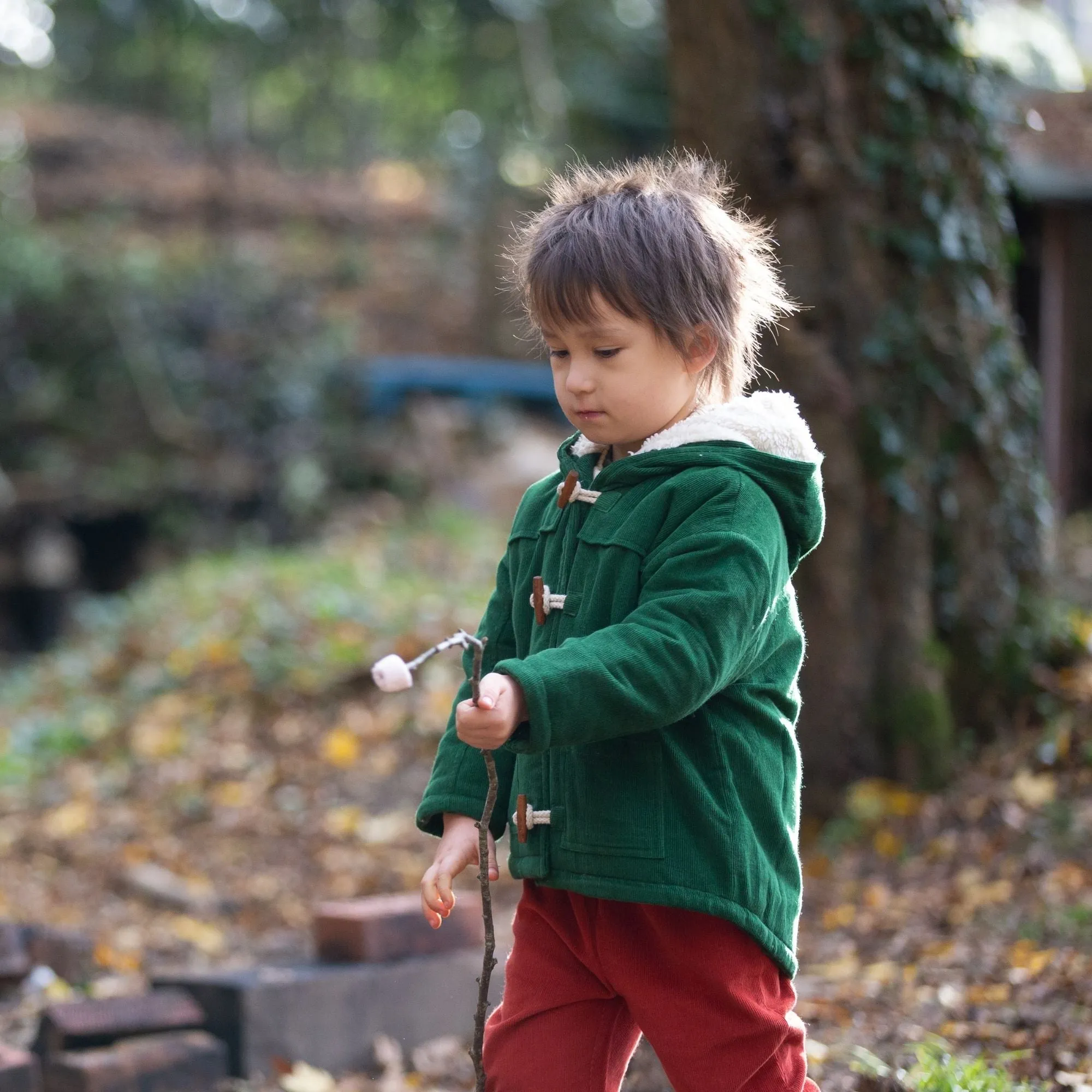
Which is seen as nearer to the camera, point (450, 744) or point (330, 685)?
point (450, 744)

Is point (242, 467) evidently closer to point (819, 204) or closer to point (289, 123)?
point (819, 204)

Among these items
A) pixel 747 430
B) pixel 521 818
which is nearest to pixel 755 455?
pixel 747 430

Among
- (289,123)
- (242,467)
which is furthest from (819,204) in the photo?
(289,123)

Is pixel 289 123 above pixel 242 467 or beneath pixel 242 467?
above

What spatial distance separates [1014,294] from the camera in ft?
35.6

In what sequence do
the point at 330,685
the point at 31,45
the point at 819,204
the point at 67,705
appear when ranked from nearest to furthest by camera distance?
the point at 819,204 → the point at 330,685 → the point at 67,705 → the point at 31,45

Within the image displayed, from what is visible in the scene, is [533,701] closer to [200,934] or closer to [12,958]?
[12,958]

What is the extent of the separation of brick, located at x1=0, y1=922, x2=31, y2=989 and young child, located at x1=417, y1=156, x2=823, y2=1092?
220 cm

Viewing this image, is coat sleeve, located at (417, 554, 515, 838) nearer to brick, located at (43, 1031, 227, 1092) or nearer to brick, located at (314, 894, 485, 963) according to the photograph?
brick, located at (43, 1031, 227, 1092)

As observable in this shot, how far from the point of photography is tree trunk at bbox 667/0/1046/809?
4.61 meters

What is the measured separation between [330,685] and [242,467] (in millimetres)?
5750

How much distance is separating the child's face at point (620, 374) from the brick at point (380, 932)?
1.84m

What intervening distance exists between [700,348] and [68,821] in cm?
477

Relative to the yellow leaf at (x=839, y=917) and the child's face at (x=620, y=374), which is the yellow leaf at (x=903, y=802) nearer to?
the yellow leaf at (x=839, y=917)
